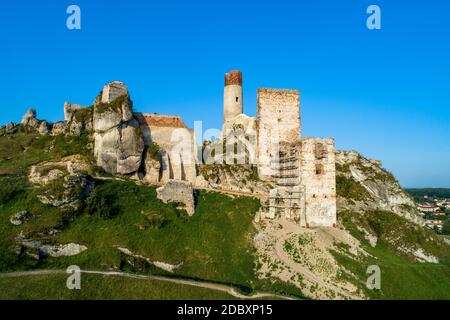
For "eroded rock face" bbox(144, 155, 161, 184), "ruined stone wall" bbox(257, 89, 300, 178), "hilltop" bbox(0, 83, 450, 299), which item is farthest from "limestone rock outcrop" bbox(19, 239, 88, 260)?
"ruined stone wall" bbox(257, 89, 300, 178)

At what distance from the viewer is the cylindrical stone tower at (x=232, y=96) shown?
188ft

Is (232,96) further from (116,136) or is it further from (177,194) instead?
(177,194)

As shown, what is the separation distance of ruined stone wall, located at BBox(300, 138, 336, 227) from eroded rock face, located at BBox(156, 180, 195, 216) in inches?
389

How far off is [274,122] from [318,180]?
12177 mm

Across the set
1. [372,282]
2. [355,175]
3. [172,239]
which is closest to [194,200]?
[172,239]

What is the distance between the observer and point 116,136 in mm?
44594

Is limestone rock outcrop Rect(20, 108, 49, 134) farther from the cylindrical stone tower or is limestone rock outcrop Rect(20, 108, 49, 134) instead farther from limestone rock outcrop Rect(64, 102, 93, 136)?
the cylindrical stone tower

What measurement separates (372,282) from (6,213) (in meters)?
26.8

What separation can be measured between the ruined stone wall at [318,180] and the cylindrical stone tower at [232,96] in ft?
59.5

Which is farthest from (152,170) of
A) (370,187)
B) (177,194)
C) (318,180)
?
(370,187)

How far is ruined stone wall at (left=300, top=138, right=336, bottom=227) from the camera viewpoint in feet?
132

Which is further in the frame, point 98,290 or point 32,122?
point 32,122

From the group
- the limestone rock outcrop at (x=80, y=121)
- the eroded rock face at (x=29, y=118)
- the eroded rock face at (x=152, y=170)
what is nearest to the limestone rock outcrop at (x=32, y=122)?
the eroded rock face at (x=29, y=118)

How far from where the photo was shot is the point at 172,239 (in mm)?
34500
